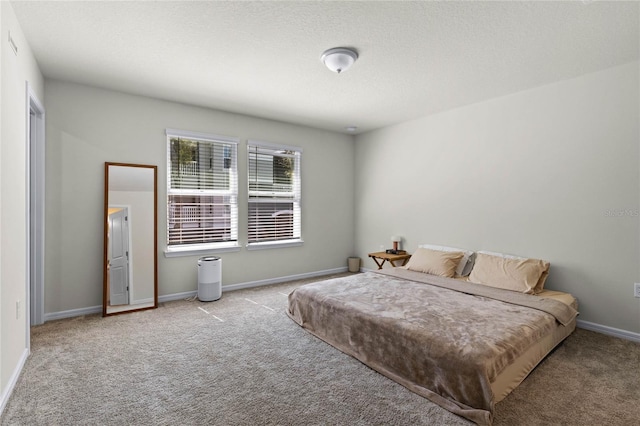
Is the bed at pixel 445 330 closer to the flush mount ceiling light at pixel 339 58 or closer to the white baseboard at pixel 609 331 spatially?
the white baseboard at pixel 609 331

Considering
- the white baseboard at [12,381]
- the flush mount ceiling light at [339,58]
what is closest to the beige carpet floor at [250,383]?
the white baseboard at [12,381]

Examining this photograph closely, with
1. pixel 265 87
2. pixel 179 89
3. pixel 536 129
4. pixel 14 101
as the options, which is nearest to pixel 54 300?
pixel 14 101

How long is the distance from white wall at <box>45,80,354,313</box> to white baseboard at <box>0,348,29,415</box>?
112cm

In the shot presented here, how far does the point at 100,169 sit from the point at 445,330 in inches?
157

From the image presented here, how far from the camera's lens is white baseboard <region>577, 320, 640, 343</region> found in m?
3.01

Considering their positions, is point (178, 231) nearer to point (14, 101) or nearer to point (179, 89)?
point (179, 89)

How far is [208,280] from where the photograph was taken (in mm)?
4098

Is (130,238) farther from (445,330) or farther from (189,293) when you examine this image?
(445,330)

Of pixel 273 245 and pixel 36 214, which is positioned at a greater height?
pixel 36 214

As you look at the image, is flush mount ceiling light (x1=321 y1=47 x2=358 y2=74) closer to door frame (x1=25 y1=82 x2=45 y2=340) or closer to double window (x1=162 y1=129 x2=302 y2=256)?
double window (x1=162 y1=129 x2=302 y2=256)

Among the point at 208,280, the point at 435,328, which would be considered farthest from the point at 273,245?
the point at 435,328

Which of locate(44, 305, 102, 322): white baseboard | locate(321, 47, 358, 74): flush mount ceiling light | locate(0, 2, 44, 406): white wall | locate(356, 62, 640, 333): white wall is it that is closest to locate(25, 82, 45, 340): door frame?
locate(44, 305, 102, 322): white baseboard

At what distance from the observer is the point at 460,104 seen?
4238 mm

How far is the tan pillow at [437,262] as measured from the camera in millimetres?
3982
